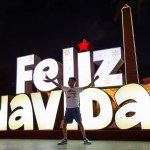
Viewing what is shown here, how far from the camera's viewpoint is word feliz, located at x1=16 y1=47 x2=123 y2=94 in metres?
9.73

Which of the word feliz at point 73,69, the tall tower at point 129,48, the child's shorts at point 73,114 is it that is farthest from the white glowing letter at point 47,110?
the tall tower at point 129,48

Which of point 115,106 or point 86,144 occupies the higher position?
point 115,106

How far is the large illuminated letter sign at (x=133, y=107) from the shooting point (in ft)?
22.2

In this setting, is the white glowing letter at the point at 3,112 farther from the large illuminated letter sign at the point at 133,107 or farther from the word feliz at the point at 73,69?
the large illuminated letter sign at the point at 133,107

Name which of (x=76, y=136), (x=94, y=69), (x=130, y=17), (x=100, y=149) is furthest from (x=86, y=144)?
(x=130, y=17)

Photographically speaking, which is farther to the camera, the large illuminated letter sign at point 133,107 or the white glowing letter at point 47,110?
the white glowing letter at point 47,110

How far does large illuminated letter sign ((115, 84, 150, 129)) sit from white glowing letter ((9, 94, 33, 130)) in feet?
10.1

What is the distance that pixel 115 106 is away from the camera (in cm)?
779

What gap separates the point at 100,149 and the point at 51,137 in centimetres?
323

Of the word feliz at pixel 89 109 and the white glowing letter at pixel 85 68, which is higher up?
the white glowing letter at pixel 85 68

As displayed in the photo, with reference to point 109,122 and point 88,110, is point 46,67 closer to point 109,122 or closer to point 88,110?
point 88,110

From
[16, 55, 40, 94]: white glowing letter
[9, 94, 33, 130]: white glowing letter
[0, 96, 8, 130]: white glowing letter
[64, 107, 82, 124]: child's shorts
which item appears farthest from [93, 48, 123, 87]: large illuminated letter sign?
[64, 107, 82, 124]: child's shorts

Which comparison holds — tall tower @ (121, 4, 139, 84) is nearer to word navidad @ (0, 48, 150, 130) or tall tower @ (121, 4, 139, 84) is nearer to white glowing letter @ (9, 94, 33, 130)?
word navidad @ (0, 48, 150, 130)

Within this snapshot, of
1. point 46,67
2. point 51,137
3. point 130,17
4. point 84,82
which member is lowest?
point 51,137
